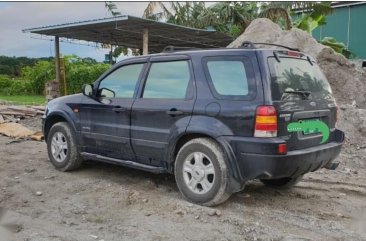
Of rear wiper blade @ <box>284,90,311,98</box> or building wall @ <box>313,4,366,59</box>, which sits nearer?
rear wiper blade @ <box>284,90,311,98</box>

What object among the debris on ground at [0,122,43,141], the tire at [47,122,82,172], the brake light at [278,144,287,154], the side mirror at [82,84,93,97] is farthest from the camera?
the debris on ground at [0,122,43,141]

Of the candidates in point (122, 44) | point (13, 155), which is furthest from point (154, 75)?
point (122, 44)

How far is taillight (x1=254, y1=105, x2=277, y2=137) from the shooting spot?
4.70 meters

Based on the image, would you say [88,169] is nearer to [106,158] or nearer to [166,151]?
[106,158]

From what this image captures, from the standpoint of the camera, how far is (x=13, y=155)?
842 centimetres

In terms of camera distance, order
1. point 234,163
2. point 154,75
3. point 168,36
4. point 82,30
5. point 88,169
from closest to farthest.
Result: point 234,163 → point 154,75 → point 88,169 → point 82,30 → point 168,36

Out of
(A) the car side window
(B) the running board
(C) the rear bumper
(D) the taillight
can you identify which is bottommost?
(B) the running board

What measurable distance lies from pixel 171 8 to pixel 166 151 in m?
22.6

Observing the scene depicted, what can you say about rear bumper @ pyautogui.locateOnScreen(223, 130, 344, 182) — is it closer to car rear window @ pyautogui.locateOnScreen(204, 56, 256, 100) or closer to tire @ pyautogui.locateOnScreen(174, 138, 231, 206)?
tire @ pyautogui.locateOnScreen(174, 138, 231, 206)

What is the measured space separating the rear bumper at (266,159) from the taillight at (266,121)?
0.07 metres

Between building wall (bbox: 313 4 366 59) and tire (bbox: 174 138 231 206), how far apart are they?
60.2 feet

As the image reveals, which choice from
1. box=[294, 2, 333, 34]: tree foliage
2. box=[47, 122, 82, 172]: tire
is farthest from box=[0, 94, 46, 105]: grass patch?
box=[47, 122, 82, 172]: tire

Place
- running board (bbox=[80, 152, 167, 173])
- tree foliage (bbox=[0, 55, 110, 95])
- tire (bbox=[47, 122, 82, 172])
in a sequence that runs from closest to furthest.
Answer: running board (bbox=[80, 152, 167, 173]), tire (bbox=[47, 122, 82, 172]), tree foliage (bbox=[0, 55, 110, 95])

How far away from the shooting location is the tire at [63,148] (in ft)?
22.5
